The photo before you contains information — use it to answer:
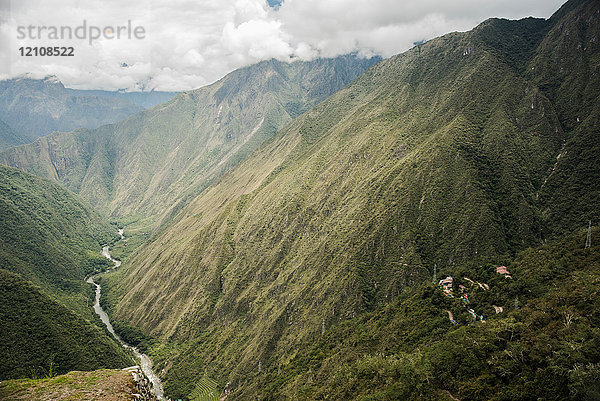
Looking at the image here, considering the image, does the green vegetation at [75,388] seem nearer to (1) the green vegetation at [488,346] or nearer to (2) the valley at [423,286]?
(2) the valley at [423,286]

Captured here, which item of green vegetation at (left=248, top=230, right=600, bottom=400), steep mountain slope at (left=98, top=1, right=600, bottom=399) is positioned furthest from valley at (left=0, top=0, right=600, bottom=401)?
steep mountain slope at (left=98, top=1, right=600, bottom=399)

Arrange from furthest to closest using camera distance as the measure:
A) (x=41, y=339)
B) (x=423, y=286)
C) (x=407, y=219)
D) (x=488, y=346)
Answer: (x=407, y=219) → (x=41, y=339) → (x=423, y=286) → (x=488, y=346)

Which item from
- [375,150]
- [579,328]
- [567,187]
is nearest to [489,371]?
[579,328]

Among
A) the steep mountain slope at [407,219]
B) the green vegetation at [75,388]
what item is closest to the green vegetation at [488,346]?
the steep mountain slope at [407,219]

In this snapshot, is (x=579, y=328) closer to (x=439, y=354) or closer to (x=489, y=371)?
(x=489, y=371)

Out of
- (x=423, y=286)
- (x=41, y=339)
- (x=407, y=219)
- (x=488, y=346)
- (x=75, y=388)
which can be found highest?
(x=407, y=219)

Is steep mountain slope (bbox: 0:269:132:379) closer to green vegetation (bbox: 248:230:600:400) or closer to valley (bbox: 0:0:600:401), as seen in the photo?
valley (bbox: 0:0:600:401)

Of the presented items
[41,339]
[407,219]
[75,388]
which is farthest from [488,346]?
[41,339]

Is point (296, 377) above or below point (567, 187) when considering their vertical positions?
below

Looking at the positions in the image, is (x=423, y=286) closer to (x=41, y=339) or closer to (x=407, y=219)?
(x=407, y=219)
